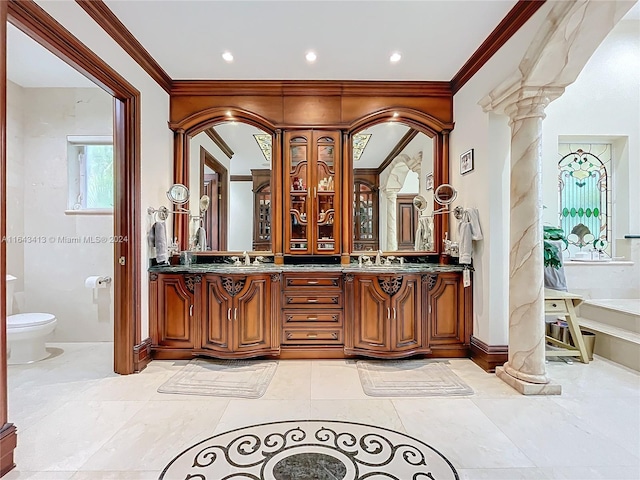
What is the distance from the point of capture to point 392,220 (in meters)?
3.64

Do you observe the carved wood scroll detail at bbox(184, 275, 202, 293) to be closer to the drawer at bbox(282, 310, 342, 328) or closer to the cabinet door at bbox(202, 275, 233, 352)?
the cabinet door at bbox(202, 275, 233, 352)

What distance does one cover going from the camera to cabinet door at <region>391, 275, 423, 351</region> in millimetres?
2988

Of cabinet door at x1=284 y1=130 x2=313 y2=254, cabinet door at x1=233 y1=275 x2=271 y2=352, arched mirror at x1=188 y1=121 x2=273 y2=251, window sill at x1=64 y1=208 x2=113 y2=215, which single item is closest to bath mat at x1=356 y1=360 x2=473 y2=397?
cabinet door at x1=233 y1=275 x2=271 y2=352

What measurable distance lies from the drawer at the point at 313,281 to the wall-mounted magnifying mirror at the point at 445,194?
1390mm

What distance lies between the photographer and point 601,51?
3812 mm

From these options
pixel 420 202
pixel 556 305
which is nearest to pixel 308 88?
pixel 420 202

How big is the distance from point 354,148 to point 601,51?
313cm

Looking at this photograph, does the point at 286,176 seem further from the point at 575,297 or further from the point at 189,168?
the point at 575,297

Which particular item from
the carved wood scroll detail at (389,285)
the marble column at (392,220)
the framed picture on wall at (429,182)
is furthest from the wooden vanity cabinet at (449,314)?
the framed picture on wall at (429,182)

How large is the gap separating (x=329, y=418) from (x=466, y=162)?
8.32 ft

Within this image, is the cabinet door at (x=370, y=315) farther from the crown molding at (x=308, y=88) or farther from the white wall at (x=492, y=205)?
the crown molding at (x=308, y=88)

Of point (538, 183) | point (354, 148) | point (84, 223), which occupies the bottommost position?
point (84, 223)

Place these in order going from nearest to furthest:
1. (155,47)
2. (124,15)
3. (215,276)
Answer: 1. (124,15)
2. (155,47)
3. (215,276)

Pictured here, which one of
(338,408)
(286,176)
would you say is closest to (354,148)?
(286,176)
